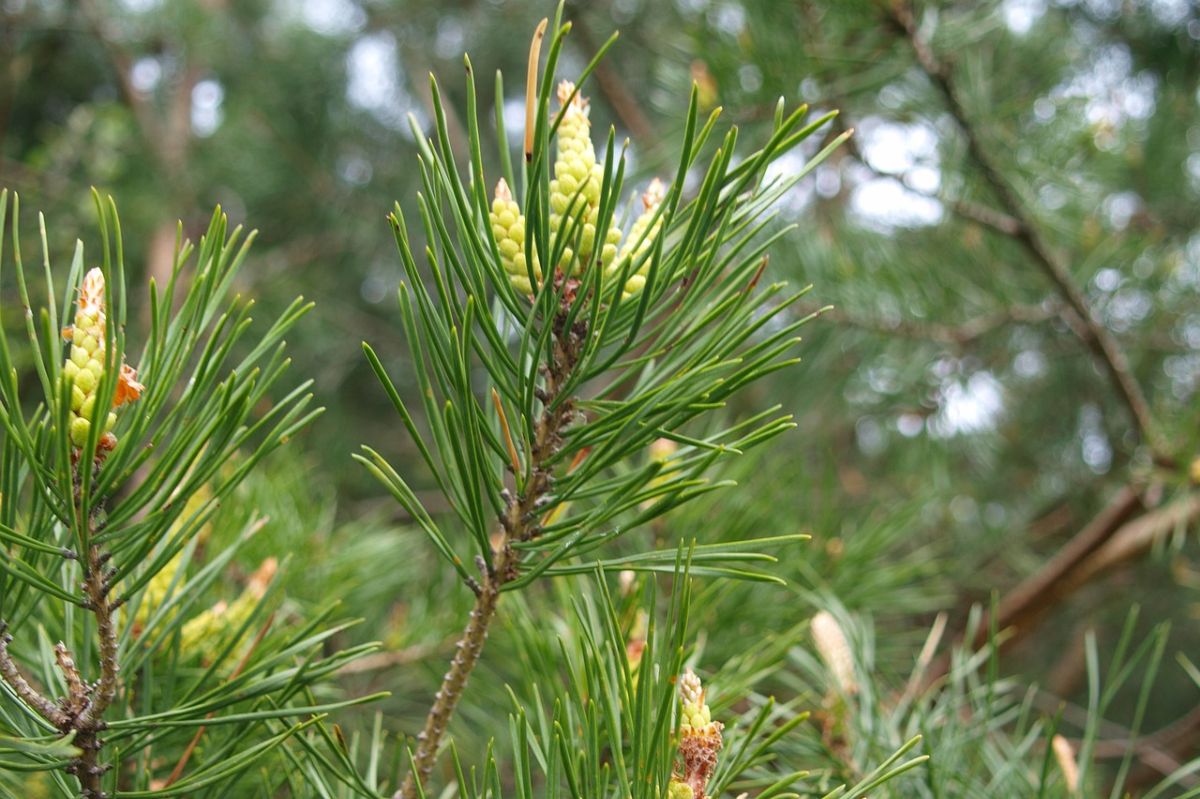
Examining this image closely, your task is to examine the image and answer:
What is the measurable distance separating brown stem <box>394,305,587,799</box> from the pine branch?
1.38ft

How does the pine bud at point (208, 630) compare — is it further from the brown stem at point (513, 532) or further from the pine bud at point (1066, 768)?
A: the pine bud at point (1066, 768)

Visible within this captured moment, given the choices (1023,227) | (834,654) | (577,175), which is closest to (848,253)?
(1023,227)

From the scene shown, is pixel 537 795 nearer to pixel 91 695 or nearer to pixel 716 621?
pixel 716 621

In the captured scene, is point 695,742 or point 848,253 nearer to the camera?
point 695,742

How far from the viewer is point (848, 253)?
83 centimetres

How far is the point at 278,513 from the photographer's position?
0.50 m

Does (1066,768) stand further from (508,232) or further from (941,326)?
(941,326)

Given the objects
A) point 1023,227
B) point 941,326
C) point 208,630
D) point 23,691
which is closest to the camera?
point 23,691

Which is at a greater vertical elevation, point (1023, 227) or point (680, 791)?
point (1023, 227)

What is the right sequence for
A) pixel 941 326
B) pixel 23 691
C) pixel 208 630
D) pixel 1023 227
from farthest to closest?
pixel 941 326
pixel 1023 227
pixel 208 630
pixel 23 691

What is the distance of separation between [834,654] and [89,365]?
0.87ft

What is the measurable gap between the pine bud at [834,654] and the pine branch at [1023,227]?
1.18 feet

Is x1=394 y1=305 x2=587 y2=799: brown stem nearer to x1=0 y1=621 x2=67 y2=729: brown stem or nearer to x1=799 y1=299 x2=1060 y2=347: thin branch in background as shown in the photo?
x1=0 y1=621 x2=67 y2=729: brown stem

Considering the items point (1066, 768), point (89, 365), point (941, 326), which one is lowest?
point (1066, 768)
